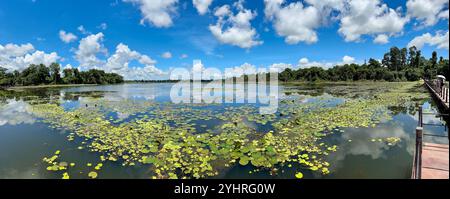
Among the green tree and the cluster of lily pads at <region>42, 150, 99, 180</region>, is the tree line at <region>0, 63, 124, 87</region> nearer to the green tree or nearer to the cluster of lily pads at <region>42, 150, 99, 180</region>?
the green tree

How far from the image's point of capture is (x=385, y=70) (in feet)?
232

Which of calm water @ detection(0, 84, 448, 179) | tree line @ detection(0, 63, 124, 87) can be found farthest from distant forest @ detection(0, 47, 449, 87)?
calm water @ detection(0, 84, 448, 179)

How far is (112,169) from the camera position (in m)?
5.82

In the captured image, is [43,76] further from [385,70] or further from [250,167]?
[385,70]

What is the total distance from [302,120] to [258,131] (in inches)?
111

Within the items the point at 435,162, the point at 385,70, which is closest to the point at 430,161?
the point at 435,162

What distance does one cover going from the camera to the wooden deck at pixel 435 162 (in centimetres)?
457

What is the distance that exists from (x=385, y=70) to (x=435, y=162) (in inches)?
3090

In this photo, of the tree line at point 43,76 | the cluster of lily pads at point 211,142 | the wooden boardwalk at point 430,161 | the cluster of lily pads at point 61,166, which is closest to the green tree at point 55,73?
the tree line at point 43,76

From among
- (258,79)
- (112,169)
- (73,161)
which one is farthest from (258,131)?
(258,79)

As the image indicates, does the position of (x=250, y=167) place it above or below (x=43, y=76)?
below
